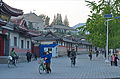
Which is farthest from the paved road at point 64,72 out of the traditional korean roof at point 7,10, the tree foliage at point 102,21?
the tree foliage at point 102,21

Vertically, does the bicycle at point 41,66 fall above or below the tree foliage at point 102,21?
below

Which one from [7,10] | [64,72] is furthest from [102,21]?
[64,72]

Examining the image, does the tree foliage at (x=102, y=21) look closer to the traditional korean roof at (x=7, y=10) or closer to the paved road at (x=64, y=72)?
the traditional korean roof at (x=7, y=10)

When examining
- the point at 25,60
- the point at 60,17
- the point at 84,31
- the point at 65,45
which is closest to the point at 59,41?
the point at 65,45

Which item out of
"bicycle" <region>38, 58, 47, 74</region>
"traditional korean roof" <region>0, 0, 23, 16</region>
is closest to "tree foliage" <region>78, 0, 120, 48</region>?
"traditional korean roof" <region>0, 0, 23, 16</region>

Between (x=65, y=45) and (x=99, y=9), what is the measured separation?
36.1 metres

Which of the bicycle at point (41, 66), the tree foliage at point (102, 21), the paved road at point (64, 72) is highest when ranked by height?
the tree foliage at point (102, 21)

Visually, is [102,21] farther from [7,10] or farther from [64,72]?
[64,72]

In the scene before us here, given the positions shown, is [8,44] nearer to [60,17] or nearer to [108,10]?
[108,10]

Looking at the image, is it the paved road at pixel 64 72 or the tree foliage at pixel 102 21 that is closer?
the paved road at pixel 64 72

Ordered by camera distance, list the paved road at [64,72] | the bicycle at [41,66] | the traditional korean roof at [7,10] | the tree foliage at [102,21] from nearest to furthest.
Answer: the paved road at [64,72]
the bicycle at [41,66]
the traditional korean roof at [7,10]
the tree foliage at [102,21]

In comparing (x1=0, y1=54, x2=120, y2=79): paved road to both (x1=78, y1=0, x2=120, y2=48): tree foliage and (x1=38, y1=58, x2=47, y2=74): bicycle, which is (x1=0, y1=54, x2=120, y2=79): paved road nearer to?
(x1=38, y1=58, x2=47, y2=74): bicycle

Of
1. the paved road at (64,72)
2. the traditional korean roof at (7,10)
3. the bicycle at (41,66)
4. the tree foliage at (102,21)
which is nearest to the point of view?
the paved road at (64,72)

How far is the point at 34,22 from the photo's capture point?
11831cm
